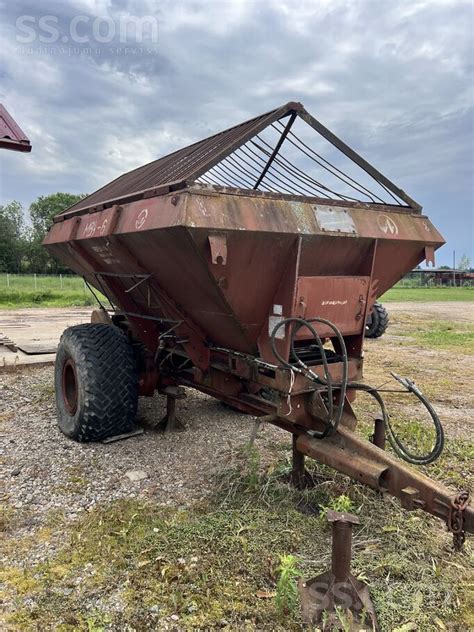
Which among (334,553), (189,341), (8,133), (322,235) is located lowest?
(334,553)

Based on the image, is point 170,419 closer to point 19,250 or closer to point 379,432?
point 379,432

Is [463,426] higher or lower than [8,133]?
lower

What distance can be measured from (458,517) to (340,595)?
2.21 feet

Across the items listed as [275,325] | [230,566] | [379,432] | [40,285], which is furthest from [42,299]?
[230,566]

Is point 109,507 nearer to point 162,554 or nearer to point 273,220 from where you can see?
point 162,554

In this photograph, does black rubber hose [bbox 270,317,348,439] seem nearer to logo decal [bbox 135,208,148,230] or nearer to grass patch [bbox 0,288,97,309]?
logo decal [bbox 135,208,148,230]

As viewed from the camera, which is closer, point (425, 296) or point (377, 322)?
point (377, 322)

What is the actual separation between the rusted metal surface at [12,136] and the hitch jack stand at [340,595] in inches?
234

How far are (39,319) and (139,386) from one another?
10869 mm

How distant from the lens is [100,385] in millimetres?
4441

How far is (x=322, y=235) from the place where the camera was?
3252 millimetres

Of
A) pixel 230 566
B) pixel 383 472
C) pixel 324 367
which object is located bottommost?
pixel 230 566

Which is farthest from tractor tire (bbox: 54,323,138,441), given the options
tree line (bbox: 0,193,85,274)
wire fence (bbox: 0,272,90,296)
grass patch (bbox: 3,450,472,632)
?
tree line (bbox: 0,193,85,274)

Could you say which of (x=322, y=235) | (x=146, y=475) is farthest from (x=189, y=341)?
(x=322, y=235)
